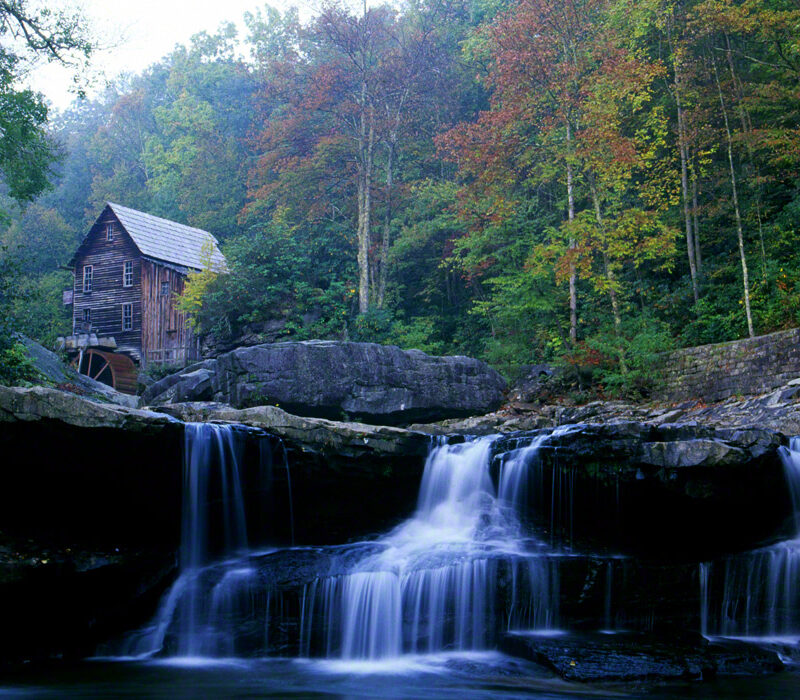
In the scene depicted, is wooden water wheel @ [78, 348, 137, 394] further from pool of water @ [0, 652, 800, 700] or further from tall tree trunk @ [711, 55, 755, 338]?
pool of water @ [0, 652, 800, 700]

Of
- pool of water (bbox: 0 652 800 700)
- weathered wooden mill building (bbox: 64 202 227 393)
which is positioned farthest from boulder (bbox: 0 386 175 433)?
weathered wooden mill building (bbox: 64 202 227 393)

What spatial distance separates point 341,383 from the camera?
15617mm

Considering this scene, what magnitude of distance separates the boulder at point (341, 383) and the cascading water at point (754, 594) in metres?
8.54

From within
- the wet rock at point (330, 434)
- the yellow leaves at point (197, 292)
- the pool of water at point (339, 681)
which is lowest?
the pool of water at point (339, 681)

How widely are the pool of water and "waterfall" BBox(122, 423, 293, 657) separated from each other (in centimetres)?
36

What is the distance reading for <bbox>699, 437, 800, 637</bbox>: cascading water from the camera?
26.9ft

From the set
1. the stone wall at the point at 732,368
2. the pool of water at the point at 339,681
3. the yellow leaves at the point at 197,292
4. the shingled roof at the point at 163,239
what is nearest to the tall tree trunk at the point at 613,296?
the stone wall at the point at 732,368

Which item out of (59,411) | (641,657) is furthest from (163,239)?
(641,657)

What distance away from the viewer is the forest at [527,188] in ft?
59.4

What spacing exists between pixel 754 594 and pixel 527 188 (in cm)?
1681

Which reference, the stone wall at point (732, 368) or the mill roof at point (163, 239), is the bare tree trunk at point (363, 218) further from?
the stone wall at point (732, 368)

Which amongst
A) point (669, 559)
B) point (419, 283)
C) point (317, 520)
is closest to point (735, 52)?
point (419, 283)

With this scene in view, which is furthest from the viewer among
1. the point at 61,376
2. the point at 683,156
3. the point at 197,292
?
the point at 197,292

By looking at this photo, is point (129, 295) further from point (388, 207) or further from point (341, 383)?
point (341, 383)
